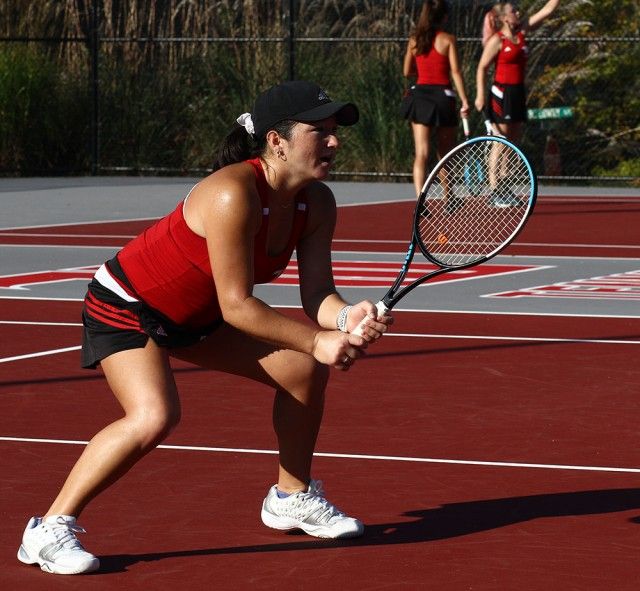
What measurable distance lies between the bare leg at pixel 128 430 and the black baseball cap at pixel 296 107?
74cm

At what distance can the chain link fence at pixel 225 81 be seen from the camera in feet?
77.6

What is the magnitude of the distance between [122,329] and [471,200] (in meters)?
3.59

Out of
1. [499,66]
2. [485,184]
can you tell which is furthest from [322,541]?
[499,66]

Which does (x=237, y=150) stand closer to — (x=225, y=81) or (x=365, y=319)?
(x=365, y=319)

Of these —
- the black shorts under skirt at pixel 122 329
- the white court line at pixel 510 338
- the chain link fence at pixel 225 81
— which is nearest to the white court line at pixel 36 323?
the white court line at pixel 510 338

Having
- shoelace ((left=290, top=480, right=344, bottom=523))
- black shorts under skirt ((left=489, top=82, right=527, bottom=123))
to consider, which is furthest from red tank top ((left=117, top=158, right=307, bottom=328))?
black shorts under skirt ((left=489, top=82, right=527, bottom=123))

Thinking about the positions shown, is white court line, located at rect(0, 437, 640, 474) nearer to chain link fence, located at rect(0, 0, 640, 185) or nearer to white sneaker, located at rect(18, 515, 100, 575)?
white sneaker, located at rect(18, 515, 100, 575)

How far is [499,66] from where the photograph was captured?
1872 cm

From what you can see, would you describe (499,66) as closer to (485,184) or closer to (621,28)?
(621,28)

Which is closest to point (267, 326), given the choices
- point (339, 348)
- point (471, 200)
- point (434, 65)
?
point (339, 348)

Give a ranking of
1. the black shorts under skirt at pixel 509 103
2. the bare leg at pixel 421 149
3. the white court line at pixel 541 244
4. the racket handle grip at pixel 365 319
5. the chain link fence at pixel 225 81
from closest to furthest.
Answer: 1. the racket handle grip at pixel 365 319
2. the white court line at pixel 541 244
3. the bare leg at pixel 421 149
4. the black shorts under skirt at pixel 509 103
5. the chain link fence at pixel 225 81

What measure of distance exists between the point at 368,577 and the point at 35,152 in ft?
65.2

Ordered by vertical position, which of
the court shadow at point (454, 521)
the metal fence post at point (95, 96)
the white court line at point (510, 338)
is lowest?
the metal fence post at point (95, 96)

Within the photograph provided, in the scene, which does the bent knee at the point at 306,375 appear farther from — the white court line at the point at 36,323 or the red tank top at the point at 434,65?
the red tank top at the point at 434,65
